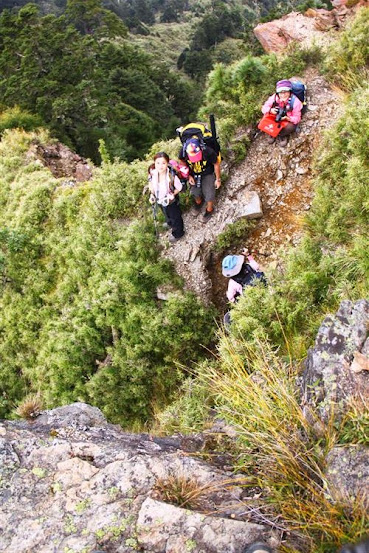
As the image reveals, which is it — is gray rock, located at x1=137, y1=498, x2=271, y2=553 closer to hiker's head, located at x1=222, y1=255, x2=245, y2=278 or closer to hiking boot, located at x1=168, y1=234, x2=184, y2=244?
hiker's head, located at x1=222, y1=255, x2=245, y2=278

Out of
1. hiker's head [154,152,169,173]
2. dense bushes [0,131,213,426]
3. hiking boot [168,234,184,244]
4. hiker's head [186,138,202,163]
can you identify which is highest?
hiker's head [186,138,202,163]

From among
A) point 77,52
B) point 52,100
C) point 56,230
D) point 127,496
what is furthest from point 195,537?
point 77,52

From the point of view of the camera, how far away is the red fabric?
857cm

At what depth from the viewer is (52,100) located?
2070 cm

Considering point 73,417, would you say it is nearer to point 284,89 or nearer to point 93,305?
point 93,305

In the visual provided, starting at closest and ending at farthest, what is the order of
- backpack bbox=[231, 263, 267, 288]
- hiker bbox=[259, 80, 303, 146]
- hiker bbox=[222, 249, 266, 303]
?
backpack bbox=[231, 263, 267, 288] → hiker bbox=[222, 249, 266, 303] → hiker bbox=[259, 80, 303, 146]

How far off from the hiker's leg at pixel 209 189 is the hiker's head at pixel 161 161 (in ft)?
3.39

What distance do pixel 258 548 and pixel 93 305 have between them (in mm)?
6189

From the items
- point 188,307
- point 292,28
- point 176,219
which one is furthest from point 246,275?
point 292,28

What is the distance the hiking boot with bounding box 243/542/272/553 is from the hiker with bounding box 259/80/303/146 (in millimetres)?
7521

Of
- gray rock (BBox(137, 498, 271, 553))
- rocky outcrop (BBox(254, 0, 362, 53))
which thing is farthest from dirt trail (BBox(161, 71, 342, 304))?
gray rock (BBox(137, 498, 271, 553))

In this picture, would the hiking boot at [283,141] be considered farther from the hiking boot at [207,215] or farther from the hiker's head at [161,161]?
the hiker's head at [161,161]

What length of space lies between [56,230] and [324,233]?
21.7 ft

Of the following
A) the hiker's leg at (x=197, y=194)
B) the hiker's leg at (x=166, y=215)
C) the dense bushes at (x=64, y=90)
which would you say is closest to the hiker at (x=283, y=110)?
the hiker's leg at (x=197, y=194)
